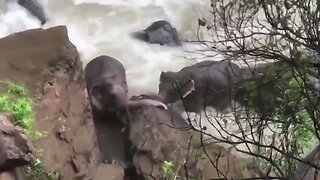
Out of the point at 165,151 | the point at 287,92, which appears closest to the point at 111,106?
the point at 165,151

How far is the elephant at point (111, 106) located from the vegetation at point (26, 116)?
1239 millimetres

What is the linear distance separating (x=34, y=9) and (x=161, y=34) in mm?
1917

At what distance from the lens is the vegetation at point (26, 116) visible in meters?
4.97

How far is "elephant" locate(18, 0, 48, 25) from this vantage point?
32.8 feet

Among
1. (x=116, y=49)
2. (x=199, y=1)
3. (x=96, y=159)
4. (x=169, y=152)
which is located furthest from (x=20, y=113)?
(x=199, y=1)

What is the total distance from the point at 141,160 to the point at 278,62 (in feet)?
8.51

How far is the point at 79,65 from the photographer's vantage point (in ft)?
20.8

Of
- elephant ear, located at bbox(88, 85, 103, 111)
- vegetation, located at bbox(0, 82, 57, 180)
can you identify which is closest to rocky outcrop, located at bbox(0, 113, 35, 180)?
vegetation, located at bbox(0, 82, 57, 180)

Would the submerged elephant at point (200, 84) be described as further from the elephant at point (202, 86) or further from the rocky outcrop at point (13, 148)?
the rocky outcrop at point (13, 148)

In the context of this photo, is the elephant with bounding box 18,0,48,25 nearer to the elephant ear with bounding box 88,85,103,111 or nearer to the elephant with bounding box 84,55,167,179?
the elephant with bounding box 84,55,167,179

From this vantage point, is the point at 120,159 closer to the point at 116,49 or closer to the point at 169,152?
the point at 169,152

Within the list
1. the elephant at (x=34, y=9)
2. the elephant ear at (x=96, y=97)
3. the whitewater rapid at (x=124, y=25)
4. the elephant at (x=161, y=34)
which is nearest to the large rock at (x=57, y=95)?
the elephant ear at (x=96, y=97)

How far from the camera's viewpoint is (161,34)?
952 centimetres

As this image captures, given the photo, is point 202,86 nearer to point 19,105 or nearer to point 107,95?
point 107,95
